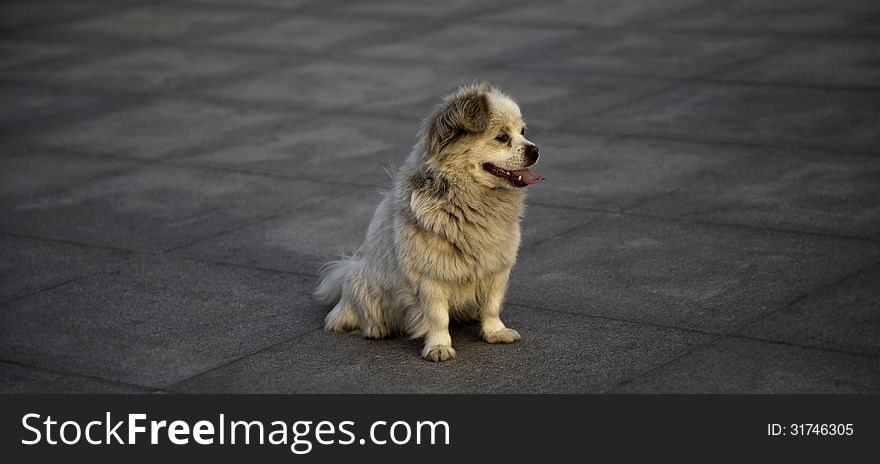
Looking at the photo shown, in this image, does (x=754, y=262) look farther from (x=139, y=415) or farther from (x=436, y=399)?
(x=139, y=415)

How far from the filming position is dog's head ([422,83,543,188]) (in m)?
6.85

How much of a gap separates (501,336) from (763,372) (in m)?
1.50

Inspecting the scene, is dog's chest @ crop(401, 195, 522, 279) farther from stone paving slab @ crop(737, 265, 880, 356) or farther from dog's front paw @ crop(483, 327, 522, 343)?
stone paving slab @ crop(737, 265, 880, 356)

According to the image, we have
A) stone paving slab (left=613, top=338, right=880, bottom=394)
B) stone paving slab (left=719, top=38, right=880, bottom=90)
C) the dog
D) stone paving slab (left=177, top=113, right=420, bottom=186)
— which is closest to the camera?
stone paving slab (left=613, top=338, right=880, bottom=394)

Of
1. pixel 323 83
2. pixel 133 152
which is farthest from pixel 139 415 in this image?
pixel 323 83

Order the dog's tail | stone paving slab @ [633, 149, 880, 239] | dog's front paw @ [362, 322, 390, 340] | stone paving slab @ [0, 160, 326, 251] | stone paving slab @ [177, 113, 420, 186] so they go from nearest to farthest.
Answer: dog's front paw @ [362, 322, 390, 340] < the dog's tail < stone paving slab @ [633, 149, 880, 239] < stone paving slab @ [0, 160, 326, 251] < stone paving slab @ [177, 113, 420, 186]

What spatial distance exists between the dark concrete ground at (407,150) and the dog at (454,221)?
27 centimetres

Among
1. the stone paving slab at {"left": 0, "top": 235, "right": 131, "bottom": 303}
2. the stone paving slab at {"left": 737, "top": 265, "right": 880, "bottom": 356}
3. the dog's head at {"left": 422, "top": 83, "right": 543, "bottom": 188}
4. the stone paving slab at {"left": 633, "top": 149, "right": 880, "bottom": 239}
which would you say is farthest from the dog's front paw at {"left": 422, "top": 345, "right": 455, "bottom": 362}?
the stone paving slab at {"left": 633, "top": 149, "right": 880, "bottom": 239}

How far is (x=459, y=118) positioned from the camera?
681cm

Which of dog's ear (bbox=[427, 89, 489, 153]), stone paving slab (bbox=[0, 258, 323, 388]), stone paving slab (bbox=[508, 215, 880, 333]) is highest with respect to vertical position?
dog's ear (bbox=[427, 89, 489, 153])

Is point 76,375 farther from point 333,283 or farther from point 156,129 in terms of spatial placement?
point 156,129

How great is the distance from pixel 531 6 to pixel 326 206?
29.1ft

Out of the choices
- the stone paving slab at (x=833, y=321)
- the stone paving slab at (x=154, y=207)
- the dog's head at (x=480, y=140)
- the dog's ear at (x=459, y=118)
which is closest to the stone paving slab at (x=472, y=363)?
the stone paving slab at (x=833, y=321)

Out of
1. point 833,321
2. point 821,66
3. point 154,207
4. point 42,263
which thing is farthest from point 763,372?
point 821,66
